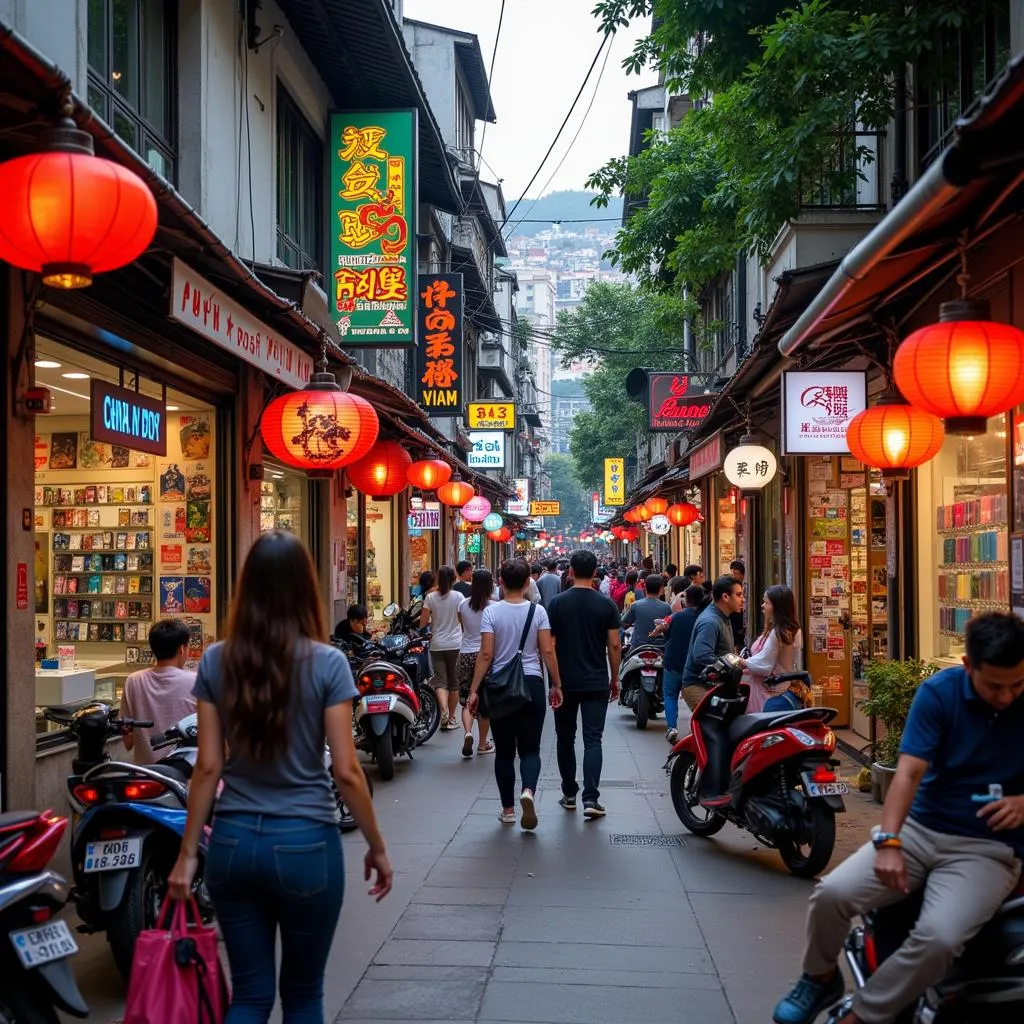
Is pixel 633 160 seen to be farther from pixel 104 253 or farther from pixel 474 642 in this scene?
pixel 104 253

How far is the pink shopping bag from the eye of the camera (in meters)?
3.53

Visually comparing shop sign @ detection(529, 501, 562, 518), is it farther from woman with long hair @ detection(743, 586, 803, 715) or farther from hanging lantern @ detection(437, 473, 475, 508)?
woman with long hair @ detection(743, 586, 803, 715)

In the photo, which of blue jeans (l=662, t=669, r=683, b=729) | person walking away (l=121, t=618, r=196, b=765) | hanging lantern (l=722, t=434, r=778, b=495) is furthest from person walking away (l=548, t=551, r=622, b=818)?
hanging lantern (l=722, t=434, r=778, b=495)

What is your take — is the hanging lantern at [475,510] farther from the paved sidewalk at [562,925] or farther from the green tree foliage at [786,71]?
the paved sidewalk at [562,925]

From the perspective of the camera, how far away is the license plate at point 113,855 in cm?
535

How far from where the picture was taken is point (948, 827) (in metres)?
4.09

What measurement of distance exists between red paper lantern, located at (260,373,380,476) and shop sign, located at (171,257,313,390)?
0.29m

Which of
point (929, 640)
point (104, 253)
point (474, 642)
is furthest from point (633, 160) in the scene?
point (104, 253)

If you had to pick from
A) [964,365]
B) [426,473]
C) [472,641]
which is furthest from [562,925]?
[426,473]

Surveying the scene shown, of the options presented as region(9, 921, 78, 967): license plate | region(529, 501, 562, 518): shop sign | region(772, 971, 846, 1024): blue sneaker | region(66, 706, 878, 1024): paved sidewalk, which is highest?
region(529, 501, 562, 518): shop sign

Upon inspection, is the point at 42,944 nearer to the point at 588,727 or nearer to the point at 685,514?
the point at 588,727

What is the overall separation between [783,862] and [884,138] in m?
7.87

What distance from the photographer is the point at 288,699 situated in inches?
146

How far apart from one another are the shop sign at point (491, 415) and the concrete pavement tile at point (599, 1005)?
28451mm
